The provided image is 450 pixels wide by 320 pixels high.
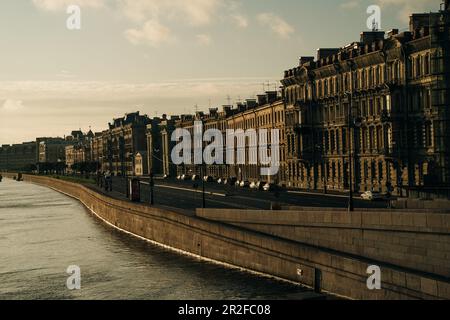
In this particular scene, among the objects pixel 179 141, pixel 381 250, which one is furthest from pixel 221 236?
pixel 179 141

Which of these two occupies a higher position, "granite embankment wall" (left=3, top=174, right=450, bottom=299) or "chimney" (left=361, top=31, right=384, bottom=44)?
"chimney" (left=361, top=31, right=384, bottom=44)

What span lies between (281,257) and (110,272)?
43.2 ft

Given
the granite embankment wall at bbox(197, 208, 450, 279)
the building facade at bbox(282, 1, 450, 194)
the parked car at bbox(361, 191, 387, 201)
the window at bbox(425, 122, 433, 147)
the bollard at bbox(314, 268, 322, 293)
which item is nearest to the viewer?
the granite embankment wall at bbox(197, 208, 450, 279)

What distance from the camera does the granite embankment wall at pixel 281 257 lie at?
99.8ft

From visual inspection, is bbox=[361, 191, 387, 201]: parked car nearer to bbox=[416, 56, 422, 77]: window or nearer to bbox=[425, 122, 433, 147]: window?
bbox=[425, 122, 433, 147]: window

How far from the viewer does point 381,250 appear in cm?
3481

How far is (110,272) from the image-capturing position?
160ft

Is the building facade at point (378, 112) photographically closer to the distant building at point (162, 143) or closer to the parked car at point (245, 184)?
the parked car at point (245, 184)

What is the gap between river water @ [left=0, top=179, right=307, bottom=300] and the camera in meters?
40.9
